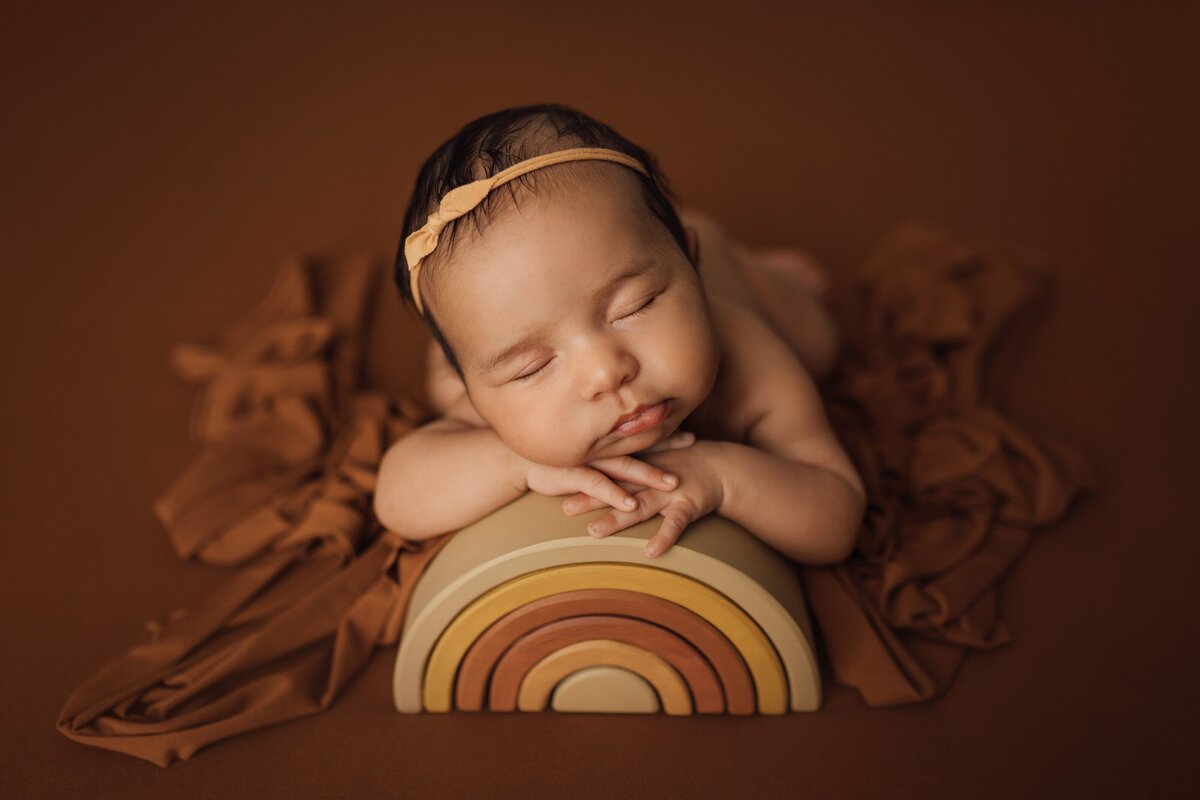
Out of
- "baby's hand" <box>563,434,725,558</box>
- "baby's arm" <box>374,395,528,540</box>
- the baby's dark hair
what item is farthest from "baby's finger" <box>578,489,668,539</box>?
the baby's dark hair

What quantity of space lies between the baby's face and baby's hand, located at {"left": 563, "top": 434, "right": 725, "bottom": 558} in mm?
44

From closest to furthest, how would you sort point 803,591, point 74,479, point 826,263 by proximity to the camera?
point 803,591 < point 74,479 < point 826,263

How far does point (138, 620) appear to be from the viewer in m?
1.22

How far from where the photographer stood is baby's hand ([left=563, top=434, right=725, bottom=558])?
99cm

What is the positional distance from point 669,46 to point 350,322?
110 cm

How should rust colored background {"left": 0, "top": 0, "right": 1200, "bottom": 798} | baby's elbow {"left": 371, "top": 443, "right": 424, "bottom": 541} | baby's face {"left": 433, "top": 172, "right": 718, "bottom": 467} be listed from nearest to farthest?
baby's face {"left": 433, "top": 172, "right": 718, "bottom": 467}
rust colored background {"left": 0, "top": 0, "right": 1200, "bottom": 798}
baby's elbow {"left": 371, "top": 443, "right": 424, "bottom": 541}

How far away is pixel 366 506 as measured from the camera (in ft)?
4.35

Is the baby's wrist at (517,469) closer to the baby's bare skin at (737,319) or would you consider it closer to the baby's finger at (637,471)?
the baby's finger at (637,471)

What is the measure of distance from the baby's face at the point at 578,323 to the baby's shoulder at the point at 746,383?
0.60 feet

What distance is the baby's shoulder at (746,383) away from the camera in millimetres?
1195

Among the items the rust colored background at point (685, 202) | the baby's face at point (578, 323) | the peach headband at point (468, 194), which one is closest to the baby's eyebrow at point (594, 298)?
the baby's face at point (578, 323)

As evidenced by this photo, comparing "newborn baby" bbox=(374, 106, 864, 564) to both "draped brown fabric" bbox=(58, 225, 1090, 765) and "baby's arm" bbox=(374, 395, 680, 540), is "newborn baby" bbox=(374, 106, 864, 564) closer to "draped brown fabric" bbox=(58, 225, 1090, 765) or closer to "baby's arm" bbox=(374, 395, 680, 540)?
"baby's arm" bbox=(374, 395, 680, 540)

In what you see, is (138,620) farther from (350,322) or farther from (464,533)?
(350,322)

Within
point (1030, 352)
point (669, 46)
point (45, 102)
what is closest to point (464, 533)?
point (1030, 352)
